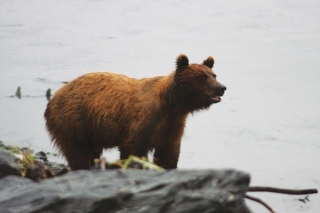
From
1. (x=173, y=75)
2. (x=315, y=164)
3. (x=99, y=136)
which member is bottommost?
(x=315, y=164)

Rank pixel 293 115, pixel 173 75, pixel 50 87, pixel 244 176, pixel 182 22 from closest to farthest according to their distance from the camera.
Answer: pixel 244 176, pixel 173 75, pixel 293 115, pixel 50 87, pixel 182 22

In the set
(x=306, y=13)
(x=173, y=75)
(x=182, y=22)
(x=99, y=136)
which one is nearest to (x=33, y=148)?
(x=99, y=136)

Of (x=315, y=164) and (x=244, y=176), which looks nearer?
(x=244, y=176)

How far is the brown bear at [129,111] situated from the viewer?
8281mm

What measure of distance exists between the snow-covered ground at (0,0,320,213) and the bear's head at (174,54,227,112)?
1541mm

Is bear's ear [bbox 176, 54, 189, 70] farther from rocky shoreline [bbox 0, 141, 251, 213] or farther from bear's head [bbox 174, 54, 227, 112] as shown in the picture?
rocky shoreline [bbox 0, 141, 251, 213]

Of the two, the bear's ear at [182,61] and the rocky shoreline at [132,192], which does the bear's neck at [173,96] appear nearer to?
the bear's ear at [182,61]

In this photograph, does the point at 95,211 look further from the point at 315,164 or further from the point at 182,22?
the point at 182,22

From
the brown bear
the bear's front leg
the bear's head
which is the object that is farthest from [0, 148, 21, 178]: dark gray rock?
the bear's head

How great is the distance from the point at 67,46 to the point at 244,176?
36.5 ft

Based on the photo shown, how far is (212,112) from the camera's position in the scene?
12836mm

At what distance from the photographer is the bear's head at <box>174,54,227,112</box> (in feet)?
27.2

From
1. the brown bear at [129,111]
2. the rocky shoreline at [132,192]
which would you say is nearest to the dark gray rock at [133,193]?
the rocky shoreline at [132,192]

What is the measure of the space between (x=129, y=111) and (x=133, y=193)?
10.7 feet
